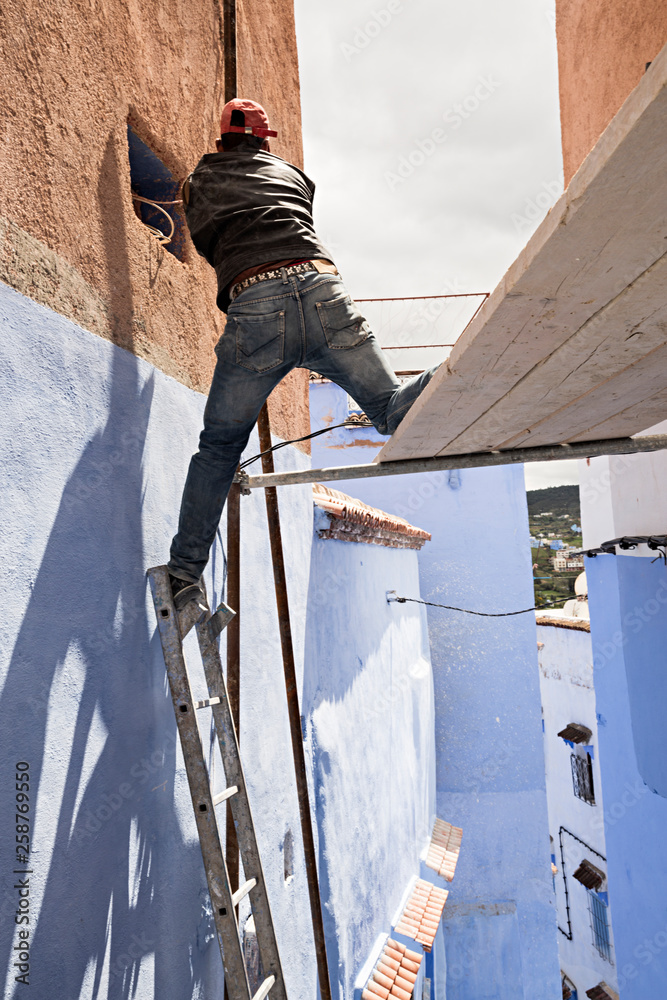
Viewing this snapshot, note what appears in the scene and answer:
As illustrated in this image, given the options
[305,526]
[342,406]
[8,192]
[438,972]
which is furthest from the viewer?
[342,406]

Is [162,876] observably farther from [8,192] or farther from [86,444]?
[8,192]

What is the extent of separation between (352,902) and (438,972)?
5.43m

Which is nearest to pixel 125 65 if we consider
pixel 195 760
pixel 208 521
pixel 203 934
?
pixel 208 521

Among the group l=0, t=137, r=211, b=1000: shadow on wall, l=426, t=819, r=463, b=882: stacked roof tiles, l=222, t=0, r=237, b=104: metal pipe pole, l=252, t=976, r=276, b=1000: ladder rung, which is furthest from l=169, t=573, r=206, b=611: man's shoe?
l=426, t=819, r=463, b=882: stacked roof tiles

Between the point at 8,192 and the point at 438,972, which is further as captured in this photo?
the point at 438,972

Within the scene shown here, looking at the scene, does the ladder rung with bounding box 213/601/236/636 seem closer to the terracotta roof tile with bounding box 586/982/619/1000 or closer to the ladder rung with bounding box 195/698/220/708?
the ladder rung with bounding box 195/698/220/708

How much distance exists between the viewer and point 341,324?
91.8 inches

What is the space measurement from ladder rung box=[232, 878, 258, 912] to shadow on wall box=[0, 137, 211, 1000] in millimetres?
242

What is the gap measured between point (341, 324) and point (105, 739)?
4.98 feet

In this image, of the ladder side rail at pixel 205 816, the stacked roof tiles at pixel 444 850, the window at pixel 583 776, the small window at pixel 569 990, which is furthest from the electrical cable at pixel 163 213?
the small window at pixel 569 990

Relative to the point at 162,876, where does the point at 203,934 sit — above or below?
below

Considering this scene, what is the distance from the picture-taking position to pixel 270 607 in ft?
12.6

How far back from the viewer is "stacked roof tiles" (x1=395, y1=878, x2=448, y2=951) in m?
6.17

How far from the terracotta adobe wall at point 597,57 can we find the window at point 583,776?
1247cm
